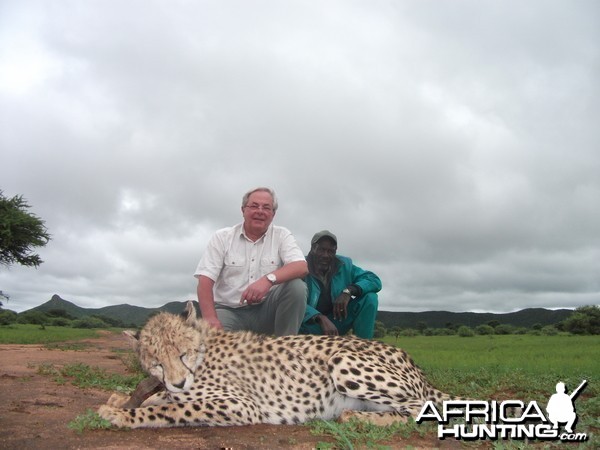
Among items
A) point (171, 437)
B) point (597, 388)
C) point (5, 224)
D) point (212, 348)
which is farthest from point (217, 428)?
point (5, 224)

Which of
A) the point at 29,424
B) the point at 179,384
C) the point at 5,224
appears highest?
the point at 5,224

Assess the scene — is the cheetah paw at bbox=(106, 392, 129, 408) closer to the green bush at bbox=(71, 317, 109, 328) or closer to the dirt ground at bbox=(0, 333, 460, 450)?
the dirt ground at bbox=(0, 333, 460, 450)

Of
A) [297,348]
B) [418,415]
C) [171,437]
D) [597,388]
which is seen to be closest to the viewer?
[171,437]

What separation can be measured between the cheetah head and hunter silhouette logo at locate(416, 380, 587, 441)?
1.83 metres

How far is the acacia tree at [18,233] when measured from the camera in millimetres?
24766

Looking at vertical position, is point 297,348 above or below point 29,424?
above

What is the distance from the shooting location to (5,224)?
24.4 meters

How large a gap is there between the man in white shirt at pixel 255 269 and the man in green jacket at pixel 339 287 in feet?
2.98

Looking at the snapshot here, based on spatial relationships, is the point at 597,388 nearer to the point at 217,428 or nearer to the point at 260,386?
the point at 260,386

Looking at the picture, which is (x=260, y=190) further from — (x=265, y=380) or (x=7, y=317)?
(x=7, y=317)

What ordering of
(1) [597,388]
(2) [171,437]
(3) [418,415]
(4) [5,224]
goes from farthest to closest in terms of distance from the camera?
(4) [5,224] → (1) [597,388] → (3) [418,415] → (2) [171,437]

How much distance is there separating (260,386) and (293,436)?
2.47 ft

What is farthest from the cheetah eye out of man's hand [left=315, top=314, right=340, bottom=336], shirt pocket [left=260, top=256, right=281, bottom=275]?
man's hand [left=315, top=314, right=340, bottom=336]

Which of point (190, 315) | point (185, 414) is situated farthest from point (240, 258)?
point (185, 414)
